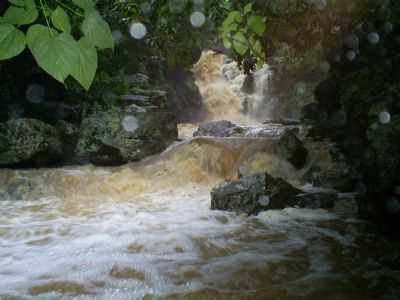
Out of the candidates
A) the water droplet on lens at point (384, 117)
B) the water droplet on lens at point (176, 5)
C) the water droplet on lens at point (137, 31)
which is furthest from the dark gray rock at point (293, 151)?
the water droplet on lens at point (176, 5)

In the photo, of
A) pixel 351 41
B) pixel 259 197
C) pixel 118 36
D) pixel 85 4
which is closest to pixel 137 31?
pixel 118 36

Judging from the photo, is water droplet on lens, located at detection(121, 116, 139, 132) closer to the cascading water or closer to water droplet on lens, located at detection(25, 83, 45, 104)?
the cascading water

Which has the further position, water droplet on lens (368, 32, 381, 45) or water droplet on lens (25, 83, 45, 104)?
water droplet on lens (25, 83, 45, 104)

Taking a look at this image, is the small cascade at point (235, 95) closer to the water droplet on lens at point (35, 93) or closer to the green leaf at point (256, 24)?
the water droplet on lens at point (35, 93)

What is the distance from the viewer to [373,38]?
283 inches

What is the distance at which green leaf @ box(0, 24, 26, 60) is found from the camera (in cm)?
88

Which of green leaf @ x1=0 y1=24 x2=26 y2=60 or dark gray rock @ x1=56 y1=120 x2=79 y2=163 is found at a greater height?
dark gray rock @ x1=56 y1=120 x2=79 y2=163

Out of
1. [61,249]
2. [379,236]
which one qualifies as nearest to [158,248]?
[61,249]

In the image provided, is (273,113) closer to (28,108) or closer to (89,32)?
(28,108)

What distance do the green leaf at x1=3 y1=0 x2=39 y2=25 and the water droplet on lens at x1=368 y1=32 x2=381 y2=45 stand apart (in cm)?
749

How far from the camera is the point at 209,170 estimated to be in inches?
368

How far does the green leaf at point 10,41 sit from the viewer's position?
88 cm

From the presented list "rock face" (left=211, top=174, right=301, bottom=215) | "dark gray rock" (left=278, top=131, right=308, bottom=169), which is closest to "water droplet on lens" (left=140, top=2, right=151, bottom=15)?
"rock face" (left=211, top=174, right=301, bottom=215)

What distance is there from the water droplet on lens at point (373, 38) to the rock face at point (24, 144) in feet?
26.9
